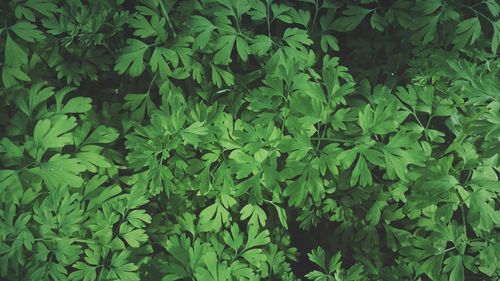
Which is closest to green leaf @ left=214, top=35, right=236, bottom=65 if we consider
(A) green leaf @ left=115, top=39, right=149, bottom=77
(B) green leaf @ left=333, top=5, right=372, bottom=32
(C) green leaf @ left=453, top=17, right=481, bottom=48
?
(A) green leaf @ left=115, top=39, right=149, bottom=77

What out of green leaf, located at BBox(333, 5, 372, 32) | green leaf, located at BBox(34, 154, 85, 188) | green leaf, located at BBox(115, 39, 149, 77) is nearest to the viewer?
green leaf, located at BBox(34, 154, 85, 188)

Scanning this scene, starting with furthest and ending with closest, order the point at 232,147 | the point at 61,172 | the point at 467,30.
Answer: the point at 467,30 < the point at 232,147 < the point at 61,172

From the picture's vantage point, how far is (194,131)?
1.45 m

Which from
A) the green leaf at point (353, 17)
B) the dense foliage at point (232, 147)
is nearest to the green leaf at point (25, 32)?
the dense foliage at point (232, 147)

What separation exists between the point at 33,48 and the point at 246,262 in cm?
107

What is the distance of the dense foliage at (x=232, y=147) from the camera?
1.43m

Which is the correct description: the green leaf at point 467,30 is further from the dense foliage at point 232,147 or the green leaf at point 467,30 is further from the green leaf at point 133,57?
the green leaf at point 133,57

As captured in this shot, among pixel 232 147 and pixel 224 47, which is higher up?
pixel 224 47

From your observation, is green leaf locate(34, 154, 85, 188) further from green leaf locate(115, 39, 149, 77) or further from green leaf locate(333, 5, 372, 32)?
green leaf locate(333, 5, 372, 32)

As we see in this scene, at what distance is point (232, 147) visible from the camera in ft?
4.97

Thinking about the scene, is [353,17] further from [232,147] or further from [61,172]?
[61,172]

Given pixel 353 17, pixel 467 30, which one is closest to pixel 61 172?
pixel 353 17

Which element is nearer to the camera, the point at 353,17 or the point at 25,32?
the point at 25,32

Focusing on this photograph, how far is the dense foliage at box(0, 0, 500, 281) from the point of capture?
1.43m
